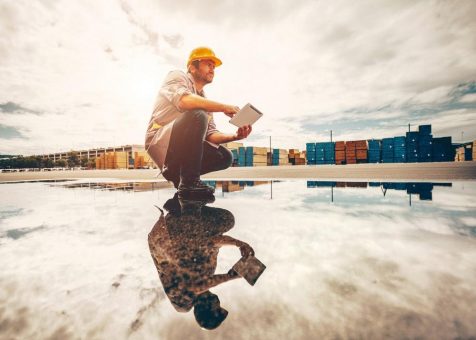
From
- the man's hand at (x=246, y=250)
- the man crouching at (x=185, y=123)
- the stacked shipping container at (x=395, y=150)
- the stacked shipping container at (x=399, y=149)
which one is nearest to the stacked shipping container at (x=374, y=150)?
the stacked shipping container at (x=395, y=150)

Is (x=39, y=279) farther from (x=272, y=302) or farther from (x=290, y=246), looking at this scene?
(x=290, y=246)

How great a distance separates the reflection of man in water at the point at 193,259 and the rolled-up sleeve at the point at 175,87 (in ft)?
4.88

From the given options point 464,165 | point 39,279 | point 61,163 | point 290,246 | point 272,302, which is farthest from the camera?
point 61,163

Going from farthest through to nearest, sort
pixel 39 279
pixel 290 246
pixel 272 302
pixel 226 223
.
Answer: pixel 226 223, pixel 290 246, pixel 39 279, pixel 272 302

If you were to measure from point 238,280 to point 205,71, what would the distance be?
114 inches

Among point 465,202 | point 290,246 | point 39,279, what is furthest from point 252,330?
point 465,202

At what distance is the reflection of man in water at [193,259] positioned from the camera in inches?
25.5

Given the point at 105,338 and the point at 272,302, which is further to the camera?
the point at 272,302

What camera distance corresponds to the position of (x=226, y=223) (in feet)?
5.19

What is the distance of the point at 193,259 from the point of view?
3.08 feet

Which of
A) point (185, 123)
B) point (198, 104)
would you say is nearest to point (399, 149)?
point (185, 123)

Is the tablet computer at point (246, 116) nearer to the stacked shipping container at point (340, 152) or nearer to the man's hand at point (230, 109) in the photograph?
the man's hand at point (230, 109)

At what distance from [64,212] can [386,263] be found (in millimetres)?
2375

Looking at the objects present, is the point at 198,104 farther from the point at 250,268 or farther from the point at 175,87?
the point at 250,268
